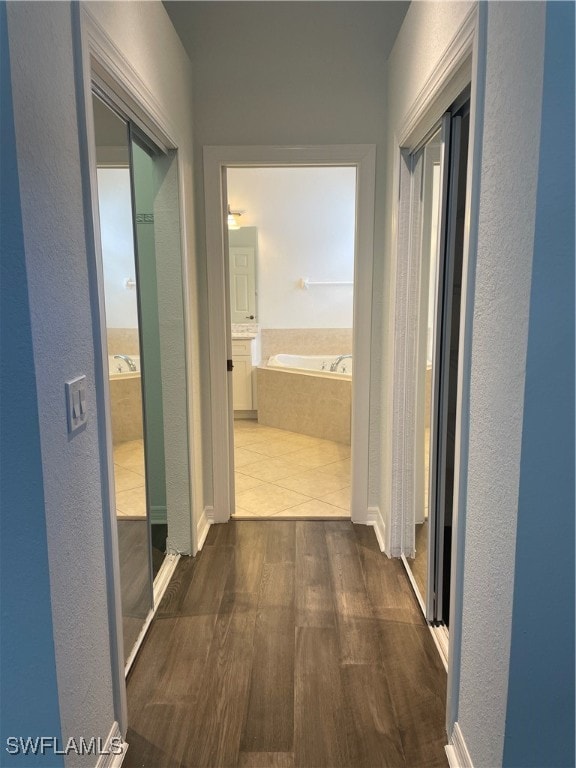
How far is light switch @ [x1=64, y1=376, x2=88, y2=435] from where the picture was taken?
129 cm

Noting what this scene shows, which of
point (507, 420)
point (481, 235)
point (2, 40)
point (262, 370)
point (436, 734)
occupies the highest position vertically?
point (2, 40)

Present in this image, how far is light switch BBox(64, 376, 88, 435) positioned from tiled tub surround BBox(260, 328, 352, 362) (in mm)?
5076

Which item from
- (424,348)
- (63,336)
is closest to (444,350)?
(424,348)

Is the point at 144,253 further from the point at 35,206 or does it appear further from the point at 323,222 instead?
the point at 323,222

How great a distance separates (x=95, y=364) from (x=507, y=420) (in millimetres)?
1046

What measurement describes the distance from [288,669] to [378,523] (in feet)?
4.09

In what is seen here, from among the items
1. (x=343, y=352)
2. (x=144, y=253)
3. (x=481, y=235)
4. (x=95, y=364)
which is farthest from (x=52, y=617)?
(x=343, y=352)

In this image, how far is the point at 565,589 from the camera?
1.08 meters

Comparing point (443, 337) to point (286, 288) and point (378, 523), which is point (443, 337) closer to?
point (378, 523)

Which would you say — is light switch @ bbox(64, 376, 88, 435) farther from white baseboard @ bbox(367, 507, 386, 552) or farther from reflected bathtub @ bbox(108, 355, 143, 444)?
white baseboard @ bbox(367, 507, 386, 552)

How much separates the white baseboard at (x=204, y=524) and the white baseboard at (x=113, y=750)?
50.9 inches

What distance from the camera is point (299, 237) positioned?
629 centimetres

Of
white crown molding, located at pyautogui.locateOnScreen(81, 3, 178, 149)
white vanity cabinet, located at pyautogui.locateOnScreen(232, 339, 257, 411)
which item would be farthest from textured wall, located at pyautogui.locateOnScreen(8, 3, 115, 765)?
white vanity cabinet, located at pyautogui.locateOnScreen(232, 339, 257, 411)

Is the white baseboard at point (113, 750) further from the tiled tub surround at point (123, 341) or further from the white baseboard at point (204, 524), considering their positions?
the white baseboard at point (204, 524)
